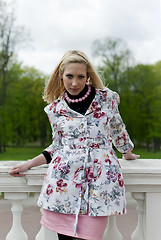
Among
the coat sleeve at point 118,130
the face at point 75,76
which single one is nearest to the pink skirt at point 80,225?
the coat sleeve at point 118,130

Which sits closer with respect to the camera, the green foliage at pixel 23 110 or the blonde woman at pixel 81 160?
the blonde woman at pixel 81 160

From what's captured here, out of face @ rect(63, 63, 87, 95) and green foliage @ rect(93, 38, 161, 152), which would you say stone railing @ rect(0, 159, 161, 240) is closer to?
face @ rect(63, 63, 87, 95)

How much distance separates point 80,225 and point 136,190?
0.36 metres

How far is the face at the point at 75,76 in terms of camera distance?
4.99 feet

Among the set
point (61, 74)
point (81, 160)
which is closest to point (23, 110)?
point (61, 74)

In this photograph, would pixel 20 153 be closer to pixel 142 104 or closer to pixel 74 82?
pixel 142 104

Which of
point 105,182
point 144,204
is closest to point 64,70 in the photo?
point 105,182

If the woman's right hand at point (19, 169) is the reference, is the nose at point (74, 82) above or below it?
above

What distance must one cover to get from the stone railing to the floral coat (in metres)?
0.11

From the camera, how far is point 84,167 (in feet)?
4.53

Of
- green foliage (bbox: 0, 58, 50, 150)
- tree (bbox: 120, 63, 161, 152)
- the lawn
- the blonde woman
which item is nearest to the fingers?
the blonde woman

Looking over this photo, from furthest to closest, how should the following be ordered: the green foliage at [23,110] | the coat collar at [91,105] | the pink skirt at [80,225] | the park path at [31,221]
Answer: the green foliage at [23,110] → the park path at [31,221] → the coat collar at [91,105] → the pink skirt at [80,225]

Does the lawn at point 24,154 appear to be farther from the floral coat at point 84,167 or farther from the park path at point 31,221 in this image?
the floral coat at point 84,167

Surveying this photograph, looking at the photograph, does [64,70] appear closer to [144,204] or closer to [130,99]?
[144,204]
